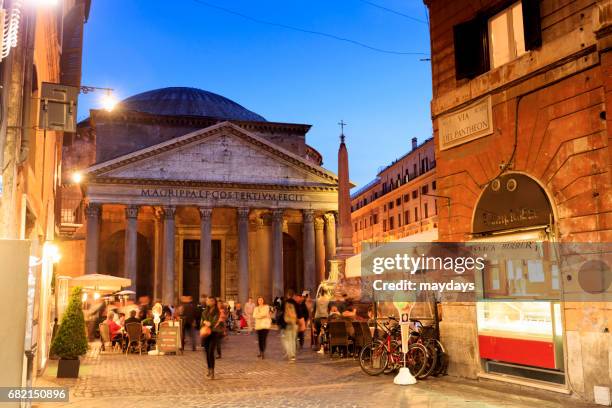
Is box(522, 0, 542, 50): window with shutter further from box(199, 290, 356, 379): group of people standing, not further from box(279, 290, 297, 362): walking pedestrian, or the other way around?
box(279, 290, 297, 362): walking pedestrian

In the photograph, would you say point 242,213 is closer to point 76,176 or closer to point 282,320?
point 76,176

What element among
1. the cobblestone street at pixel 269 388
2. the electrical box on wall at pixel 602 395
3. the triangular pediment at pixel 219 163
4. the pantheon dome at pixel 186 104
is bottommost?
the cobblestone street at pixel 269 388

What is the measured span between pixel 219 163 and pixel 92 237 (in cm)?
776

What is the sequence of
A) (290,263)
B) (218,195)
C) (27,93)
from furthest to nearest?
(290,263) < (218,195) < (27,93)

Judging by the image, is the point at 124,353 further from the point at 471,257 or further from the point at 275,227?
the point at 275,227

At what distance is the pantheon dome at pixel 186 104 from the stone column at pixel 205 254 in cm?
1390

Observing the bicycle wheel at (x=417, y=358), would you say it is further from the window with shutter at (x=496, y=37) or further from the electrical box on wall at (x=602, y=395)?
the window with shutter at (x=496, y=37)

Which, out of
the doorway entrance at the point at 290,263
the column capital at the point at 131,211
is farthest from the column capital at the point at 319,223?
the column capital at the point at 131,211

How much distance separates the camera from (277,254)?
34.4m

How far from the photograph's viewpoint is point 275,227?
115ft

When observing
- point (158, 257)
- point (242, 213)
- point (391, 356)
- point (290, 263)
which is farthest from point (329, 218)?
point (391, 356)

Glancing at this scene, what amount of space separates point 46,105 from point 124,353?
10754 mm

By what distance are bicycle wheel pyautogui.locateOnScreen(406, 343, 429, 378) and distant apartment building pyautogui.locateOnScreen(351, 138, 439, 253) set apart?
28.7 metres

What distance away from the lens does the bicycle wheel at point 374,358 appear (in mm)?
10266
